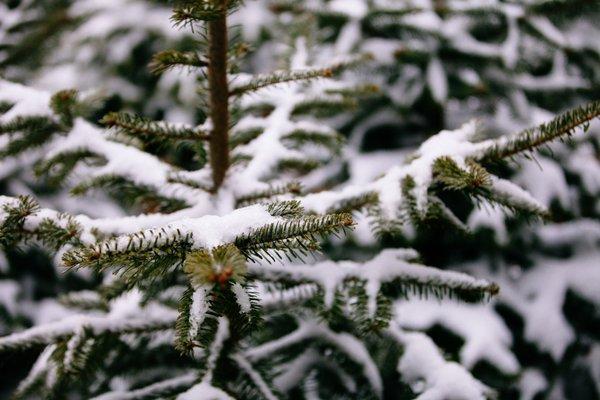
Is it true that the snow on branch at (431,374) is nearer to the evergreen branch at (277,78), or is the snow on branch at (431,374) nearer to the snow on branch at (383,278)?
the snow on branch at (383,278)

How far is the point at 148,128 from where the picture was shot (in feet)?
3.88

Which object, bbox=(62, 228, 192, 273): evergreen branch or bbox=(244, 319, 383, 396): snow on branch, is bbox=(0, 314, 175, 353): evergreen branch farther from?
bbox=(62, 228, 192, 273): evergreen branch

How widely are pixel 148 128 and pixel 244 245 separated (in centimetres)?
52

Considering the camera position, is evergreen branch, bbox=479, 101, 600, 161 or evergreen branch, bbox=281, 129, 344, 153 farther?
evergreen branch, bbox=281, 129, 344, 153

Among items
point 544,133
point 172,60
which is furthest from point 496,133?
point 172,60

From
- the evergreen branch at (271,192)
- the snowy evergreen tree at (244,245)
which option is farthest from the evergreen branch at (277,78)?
the evergreen branch at (271,192)

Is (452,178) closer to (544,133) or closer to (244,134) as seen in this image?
(544,133)

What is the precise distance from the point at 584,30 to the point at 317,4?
1568mm

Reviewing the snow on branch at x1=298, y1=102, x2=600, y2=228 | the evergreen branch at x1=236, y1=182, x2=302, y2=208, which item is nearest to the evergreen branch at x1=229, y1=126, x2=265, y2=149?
the evergreen branch at x1=236, y1=182, x2=302, y2=208

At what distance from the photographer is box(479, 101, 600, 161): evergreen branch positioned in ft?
3.30

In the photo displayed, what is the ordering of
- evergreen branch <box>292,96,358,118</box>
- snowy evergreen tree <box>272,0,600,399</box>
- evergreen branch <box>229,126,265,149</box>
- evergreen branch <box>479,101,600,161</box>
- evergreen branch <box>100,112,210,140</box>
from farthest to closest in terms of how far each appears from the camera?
snowy evergreen tree <box>272,0,600,399</box> → evergreen branch <box>292,96,358,118</box> → evergreen branch <box>229,126,265,149</box> → evergreen branch <box>100,112,210,140</box> → evergreen branch <box>479,101,600,161</box>

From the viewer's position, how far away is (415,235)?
6.82 feet

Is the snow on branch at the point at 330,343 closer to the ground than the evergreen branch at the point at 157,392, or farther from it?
farther from it

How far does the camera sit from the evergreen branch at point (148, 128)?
111 cm
